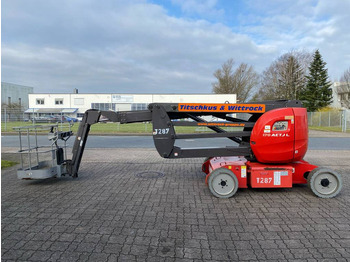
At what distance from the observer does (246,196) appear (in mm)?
5191

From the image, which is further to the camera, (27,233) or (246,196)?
(246,196)

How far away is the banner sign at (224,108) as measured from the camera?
5.36m

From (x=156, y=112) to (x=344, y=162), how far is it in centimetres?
730

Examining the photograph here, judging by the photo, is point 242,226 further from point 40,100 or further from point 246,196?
point 40,100

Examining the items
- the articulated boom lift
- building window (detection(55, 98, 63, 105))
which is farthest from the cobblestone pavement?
building window (detection(55, 98, 63, 105))

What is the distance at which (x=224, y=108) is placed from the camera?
5.42 meters

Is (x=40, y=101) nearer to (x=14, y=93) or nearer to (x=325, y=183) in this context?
(x=14, y=93)

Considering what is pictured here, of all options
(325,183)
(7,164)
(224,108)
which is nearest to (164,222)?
(224,108)

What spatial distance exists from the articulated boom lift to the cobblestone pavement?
313 millimetres

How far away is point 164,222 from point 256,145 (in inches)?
97.9

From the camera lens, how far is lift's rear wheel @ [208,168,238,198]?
505cm

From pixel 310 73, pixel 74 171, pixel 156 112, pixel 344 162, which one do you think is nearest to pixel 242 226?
pixel 156 112

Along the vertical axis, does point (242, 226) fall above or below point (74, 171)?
below

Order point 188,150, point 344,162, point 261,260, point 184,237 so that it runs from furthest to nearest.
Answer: point 344,162
point 188,150
point 184,237
point 261,260
